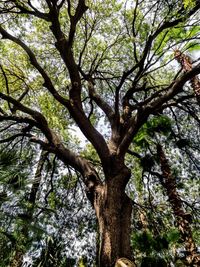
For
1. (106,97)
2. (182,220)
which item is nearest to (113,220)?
(182,220)

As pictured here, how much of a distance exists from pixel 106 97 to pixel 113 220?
6.22m

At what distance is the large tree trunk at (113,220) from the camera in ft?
13.4

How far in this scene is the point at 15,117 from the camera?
19.5 feet

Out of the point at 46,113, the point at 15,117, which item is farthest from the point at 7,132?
the point at 46,113

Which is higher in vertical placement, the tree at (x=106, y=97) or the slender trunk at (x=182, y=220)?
the tree at (x=106, y=97)

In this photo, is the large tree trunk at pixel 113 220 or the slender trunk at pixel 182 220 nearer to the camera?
the large tree trunk at pixel 113 220

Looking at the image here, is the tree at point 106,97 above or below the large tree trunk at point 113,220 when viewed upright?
above

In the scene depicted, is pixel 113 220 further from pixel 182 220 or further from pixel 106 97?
pixel 106 97

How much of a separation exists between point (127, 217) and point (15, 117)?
3109 mm

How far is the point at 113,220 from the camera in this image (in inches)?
173

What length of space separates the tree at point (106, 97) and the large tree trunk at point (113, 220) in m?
0.01

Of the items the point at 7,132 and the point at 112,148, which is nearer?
the point at 112,148

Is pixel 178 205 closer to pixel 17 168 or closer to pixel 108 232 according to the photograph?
pixel 108 232

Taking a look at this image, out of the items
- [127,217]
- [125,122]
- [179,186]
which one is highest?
[125,122]
